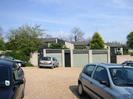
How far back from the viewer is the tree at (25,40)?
146 feet

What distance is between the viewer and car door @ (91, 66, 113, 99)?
9383 millimetres

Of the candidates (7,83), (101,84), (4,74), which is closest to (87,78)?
(101,84)

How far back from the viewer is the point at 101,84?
1011 cm

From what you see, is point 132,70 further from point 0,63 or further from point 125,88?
point 0,63

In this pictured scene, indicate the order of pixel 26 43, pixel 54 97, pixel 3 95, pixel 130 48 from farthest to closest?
pixel 130 48 → pixel 26 43 → pixel 54 97 → pixel 3 95

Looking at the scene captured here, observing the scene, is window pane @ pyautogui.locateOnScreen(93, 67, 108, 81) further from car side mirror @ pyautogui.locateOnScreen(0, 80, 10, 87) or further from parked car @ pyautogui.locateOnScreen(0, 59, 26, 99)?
car side mirror @ pyautogui.locateOnScreen(0, 80, 10, 87)

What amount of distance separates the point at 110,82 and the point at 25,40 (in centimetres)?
3769

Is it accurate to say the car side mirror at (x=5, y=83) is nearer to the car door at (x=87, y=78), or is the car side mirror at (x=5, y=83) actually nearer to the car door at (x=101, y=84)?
the car door at (x=101, y=84)

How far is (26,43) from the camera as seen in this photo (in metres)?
45.8

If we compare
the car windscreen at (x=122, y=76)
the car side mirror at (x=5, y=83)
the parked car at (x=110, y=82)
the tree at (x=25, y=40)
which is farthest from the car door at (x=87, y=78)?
the tree at (x=25, y=40)

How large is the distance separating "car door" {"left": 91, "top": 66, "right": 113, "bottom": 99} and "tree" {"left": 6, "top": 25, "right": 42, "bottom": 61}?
32.7 m

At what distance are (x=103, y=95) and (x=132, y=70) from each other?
1.75 m

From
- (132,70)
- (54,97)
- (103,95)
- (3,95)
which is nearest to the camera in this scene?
(3,95)

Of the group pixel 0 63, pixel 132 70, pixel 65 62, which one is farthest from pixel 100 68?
pixel 65 62
